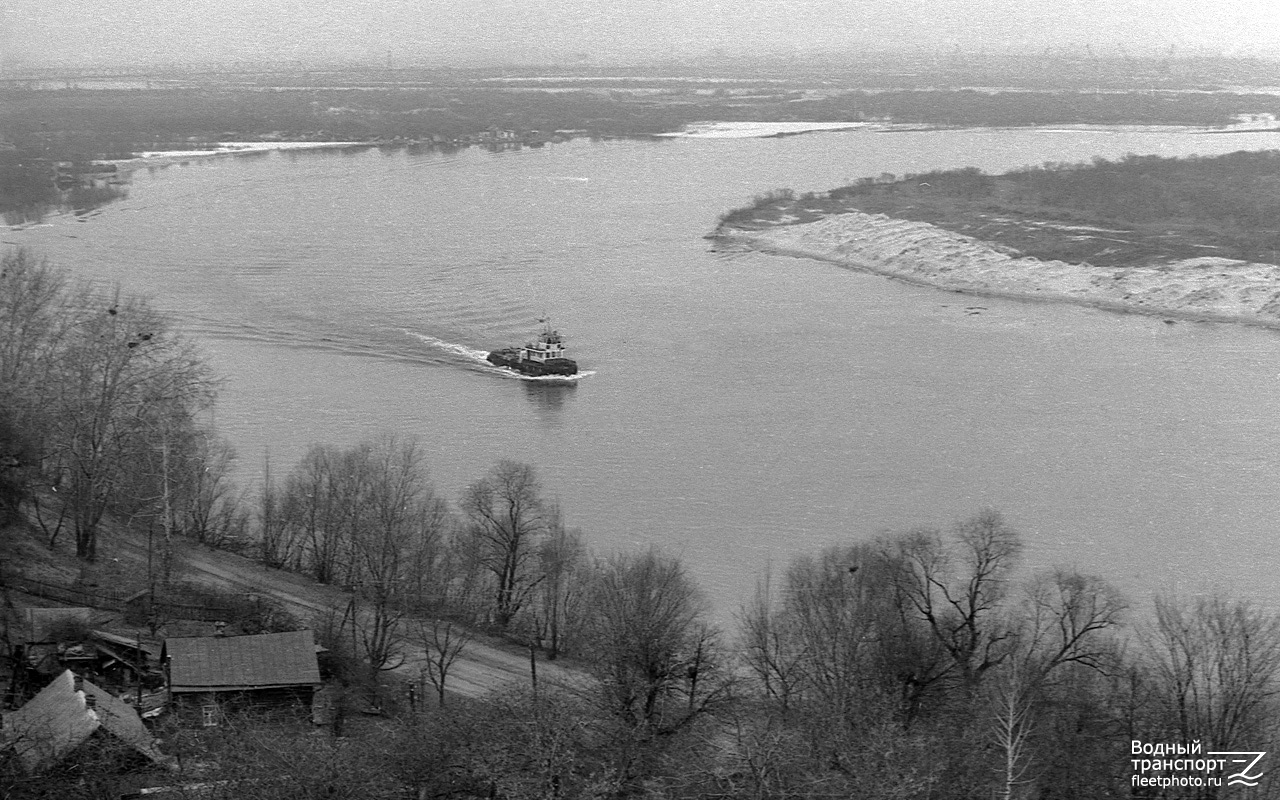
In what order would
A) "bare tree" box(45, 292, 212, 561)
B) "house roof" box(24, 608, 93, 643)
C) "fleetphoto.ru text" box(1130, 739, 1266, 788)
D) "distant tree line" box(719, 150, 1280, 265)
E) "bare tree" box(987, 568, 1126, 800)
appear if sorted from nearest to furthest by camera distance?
"fleetphoto.ru text" box(1130, 739, 1266, 788)
"bare tree" box(987, 568, 1126, 800)
"house roof" box(24, 608, 93, 643)
"bare tree" box(45, 292, 212, 561)
"distant tree line" box(719, 150, 1280, 265)

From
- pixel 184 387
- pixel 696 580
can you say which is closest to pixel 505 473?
pixel 696 580

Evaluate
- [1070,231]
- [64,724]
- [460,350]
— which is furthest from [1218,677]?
[1070,231]

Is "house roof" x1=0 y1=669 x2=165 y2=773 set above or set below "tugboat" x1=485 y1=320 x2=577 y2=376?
below

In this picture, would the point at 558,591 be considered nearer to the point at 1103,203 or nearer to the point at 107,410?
the point at 107,410

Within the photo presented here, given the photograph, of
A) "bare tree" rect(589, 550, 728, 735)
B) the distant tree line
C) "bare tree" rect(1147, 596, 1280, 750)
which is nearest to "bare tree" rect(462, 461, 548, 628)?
"bare tree" rect(589, 550, 728, 735)

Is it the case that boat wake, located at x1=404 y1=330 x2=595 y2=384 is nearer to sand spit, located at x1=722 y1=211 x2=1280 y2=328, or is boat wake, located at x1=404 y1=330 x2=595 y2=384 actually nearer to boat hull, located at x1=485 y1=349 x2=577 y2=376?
boat hull, located at x1=485 y1=349 x2=577 y2=376

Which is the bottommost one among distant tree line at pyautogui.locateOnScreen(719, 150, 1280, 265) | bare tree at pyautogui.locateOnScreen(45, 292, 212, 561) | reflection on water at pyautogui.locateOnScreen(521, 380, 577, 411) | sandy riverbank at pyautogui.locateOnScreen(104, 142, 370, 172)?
reflection on water at pyautogui.locateOnScreen(521, 380, 577, 411)

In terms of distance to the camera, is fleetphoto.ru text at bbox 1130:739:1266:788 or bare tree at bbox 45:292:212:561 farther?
bare tree at bbox 45:292:212:561

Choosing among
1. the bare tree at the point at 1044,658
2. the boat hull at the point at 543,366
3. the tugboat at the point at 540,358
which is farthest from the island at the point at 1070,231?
the bare tree at the point at 1044,658
